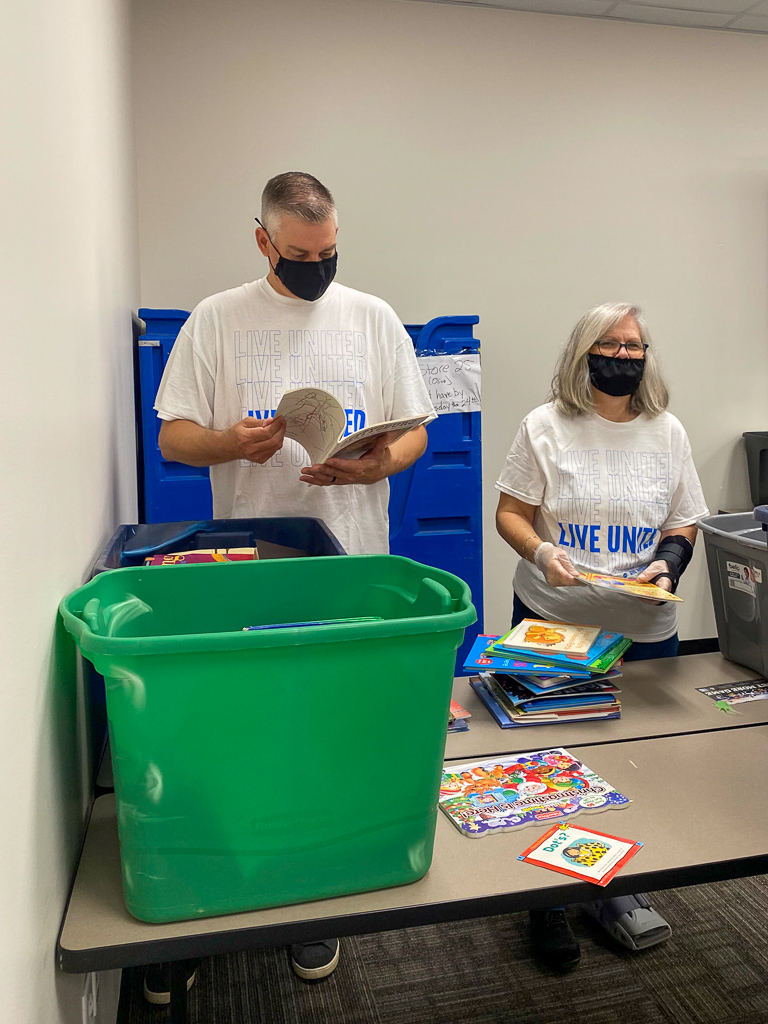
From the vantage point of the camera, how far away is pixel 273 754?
2.67 ft

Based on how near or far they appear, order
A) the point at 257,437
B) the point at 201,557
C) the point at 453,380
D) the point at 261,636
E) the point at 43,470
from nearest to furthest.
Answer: the point at 261,636, the point at 43,470, the point at 201,557, the point at 257,437, the point at 453,380

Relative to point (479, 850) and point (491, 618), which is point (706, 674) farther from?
point (491, 618)

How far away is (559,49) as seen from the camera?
3.41 m

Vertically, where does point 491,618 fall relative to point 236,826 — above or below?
below

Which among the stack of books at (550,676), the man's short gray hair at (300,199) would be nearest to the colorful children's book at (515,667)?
the stack of books at (550,676)

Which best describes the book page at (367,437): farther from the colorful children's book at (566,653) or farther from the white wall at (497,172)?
the white wall at (497,172)

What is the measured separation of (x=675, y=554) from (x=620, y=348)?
0.51 meters

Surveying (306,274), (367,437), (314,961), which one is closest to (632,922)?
(314,961)

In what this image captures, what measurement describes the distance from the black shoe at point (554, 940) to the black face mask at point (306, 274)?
1451 millimetres

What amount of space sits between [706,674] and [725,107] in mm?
3078

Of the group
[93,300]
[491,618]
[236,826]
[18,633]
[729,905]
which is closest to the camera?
[18,633]

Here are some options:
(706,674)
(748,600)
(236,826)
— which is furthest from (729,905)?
(236,826)

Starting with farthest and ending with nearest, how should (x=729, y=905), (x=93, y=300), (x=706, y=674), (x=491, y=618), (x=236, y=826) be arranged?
(x=491, y=618) → (x=729, y=905) → (x=706, y=674) → (x=93, y=300) → (x=236, y=826)

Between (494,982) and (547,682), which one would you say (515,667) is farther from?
(494,982)
